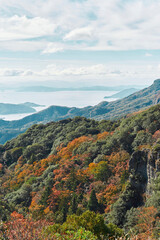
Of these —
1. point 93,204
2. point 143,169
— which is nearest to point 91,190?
point 93,204

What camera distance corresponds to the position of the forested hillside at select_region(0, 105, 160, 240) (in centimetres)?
1818

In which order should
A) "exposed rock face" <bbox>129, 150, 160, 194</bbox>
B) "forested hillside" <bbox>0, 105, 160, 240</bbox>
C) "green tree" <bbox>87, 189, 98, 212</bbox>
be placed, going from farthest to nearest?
"green tree" <bbox>87, 189, 98, 212</bbox>, "exposed rock face" <bbox>129, 150, 160, 194</bbox>, "forested hillside" <bbox>0, 105, 160, 240</bbox>

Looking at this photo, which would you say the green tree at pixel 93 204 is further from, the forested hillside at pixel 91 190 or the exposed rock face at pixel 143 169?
the exposed rock face at pixel 143 169

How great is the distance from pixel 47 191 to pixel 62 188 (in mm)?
3351

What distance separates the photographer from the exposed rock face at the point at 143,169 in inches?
1037

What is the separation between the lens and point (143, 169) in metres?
28.2

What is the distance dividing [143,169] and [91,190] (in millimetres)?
12148

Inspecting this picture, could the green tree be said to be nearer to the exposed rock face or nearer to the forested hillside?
the forested hillside

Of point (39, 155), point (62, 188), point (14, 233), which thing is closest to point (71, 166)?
point (62, 188)

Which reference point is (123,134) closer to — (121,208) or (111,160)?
(111,160)

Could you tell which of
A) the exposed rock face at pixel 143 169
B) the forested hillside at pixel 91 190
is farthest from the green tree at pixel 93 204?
the exposed rock face at pixel 143 169

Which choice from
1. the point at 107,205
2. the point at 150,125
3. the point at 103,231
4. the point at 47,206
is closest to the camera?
the point at 103,231

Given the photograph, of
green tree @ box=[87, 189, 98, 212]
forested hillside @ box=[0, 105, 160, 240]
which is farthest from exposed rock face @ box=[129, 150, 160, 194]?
green tree @ box=[87, 189, 98, 212]

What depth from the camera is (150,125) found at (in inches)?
1778
